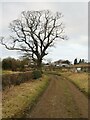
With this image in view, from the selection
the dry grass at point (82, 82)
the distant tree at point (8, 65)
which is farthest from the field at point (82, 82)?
the distant tree at point (8, 65)

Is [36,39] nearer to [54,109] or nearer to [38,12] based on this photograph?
[38,12]

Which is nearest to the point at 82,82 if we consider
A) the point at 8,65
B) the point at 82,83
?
the point at 82,83

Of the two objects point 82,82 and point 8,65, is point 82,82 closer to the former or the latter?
point 82,82

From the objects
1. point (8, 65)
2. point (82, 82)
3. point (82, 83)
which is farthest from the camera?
point (8, 65)

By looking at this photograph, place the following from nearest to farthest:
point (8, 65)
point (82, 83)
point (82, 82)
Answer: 1. point (82, 83)
2. point (82, 82)
3. point (8, 65)

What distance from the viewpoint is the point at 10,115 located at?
42.7 feet

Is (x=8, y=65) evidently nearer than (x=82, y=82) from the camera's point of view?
No

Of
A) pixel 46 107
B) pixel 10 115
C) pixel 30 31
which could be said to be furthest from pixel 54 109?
pixel 30 31

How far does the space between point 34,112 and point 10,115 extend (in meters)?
1.62

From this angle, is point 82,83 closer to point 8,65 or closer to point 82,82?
point 82,82

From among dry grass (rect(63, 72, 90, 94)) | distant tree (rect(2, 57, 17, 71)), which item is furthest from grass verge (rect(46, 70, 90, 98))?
distant tree (rect(2, 57, 17, 71))

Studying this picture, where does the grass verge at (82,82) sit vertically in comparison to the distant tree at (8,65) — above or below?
below

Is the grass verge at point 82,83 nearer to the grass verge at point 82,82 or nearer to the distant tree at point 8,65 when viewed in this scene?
the grass verge at point 82,82

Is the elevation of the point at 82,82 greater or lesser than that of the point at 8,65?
lesser
